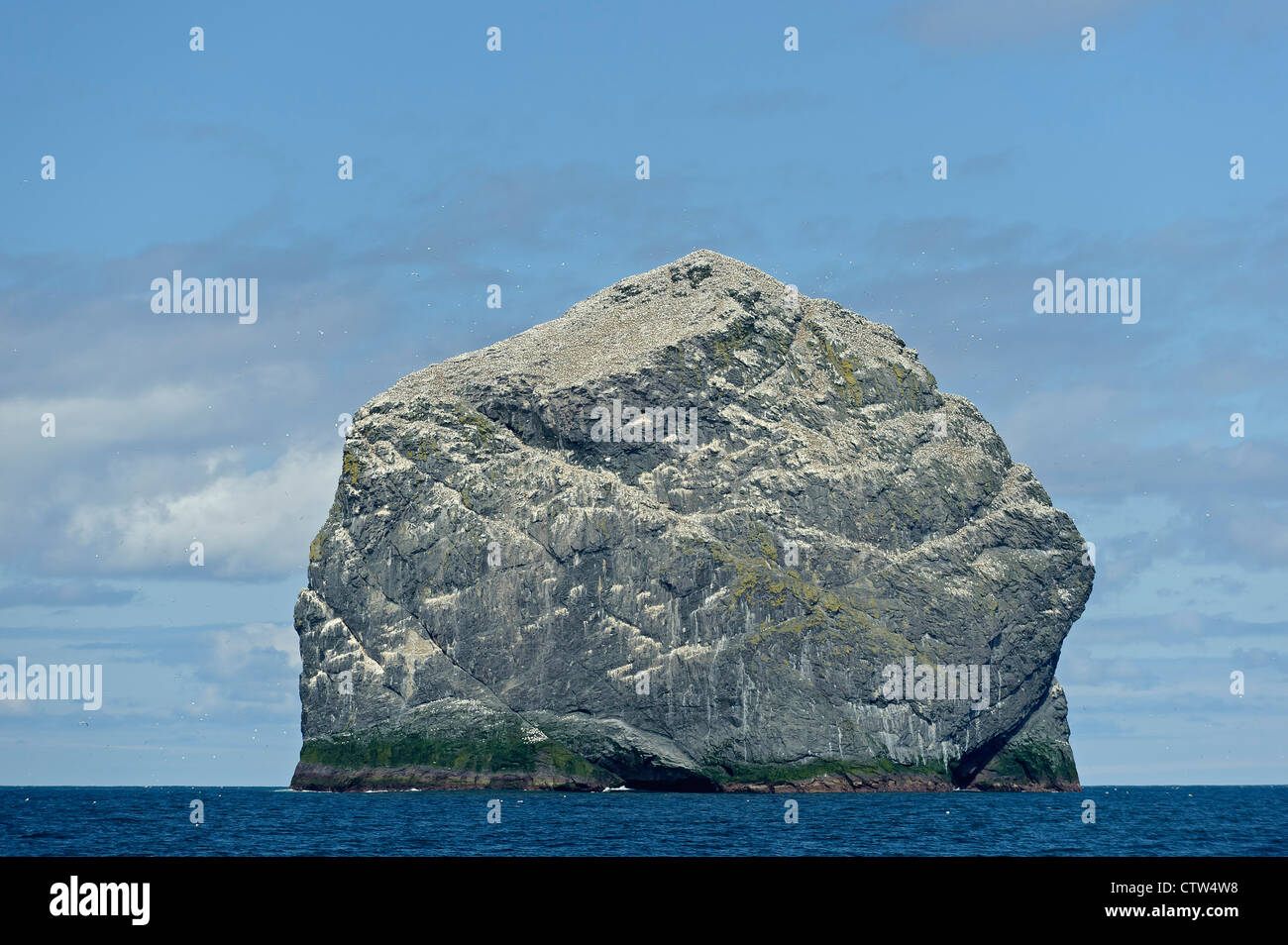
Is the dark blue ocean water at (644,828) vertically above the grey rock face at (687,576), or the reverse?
the grey rock face at (687,576)

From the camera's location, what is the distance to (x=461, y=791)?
11500 cm

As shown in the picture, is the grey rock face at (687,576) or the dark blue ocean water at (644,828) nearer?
the dark blue ocean water at (644,828)

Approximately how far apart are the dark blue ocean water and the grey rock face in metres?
9.48

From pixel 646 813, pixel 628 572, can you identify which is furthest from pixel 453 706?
pixel 646 813

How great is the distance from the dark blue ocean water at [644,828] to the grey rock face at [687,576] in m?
9.48

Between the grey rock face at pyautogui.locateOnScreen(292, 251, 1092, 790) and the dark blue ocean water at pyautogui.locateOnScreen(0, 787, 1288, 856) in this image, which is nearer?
the dark blue ocean water at pyautogui.locateOnScreen(0, 787, 1288, 856)

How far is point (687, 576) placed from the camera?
12131cm

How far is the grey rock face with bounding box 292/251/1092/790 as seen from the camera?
388 feet

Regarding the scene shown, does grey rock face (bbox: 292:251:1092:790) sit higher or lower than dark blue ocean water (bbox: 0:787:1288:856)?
higher

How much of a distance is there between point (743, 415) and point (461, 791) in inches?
1646

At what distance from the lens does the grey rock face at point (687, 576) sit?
118m

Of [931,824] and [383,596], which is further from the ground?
[383,596]
